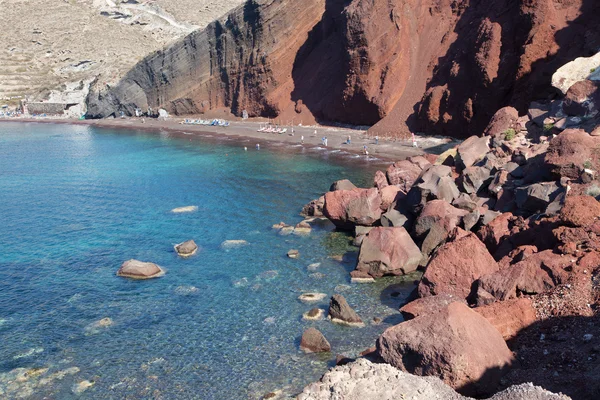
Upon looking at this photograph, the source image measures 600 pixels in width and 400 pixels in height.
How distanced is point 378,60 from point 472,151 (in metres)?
35.0

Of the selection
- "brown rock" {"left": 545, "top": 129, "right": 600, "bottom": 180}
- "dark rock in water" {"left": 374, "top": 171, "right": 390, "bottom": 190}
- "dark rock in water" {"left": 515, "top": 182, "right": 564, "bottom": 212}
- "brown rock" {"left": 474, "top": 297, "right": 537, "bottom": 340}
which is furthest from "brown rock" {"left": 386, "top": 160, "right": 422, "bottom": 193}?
"brown rock" {"left": 474, "top": 297, "right": 537, "bottom": 340}

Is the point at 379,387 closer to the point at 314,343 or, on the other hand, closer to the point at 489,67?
the point at 314,343

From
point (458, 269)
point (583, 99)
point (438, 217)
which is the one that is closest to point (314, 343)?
point (458, 269)

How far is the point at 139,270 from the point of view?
92.1 ft

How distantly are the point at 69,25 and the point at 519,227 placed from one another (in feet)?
546

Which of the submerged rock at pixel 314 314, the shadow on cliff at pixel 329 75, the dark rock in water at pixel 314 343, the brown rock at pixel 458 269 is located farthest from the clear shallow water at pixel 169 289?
the shadow on cliff at pixel 329 75

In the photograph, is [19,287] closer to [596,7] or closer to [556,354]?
[556,354]

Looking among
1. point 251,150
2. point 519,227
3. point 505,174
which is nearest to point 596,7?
point 505,174

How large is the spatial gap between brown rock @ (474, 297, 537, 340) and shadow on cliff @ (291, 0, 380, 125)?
174 ft

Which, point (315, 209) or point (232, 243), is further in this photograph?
point (315, 209)

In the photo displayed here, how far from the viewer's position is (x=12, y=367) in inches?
781

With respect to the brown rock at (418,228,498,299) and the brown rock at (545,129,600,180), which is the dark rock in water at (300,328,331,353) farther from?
the brown rock at (545,129,600,180)

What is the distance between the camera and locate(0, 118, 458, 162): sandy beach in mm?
57719

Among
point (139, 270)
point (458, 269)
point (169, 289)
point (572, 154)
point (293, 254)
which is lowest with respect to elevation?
point (169, 289)
